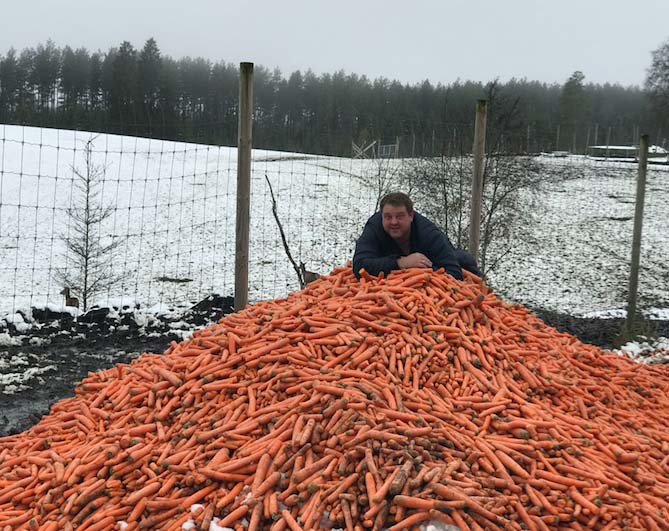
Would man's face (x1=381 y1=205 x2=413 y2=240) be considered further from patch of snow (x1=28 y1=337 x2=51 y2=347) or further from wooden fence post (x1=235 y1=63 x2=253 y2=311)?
patch of snow (x1=28 y1=337 x2=51 y2=347)

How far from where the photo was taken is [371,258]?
4.37m

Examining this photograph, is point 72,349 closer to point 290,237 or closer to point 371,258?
point 371,258

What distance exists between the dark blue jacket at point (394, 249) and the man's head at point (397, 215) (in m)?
0.08

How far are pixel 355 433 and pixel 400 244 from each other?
202cm

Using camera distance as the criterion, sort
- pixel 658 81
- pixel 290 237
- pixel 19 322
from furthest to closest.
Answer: pixel 658 81 → pixel 290 237 → pixel 19 322

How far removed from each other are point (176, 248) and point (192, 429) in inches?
482

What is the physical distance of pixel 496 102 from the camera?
9.11m

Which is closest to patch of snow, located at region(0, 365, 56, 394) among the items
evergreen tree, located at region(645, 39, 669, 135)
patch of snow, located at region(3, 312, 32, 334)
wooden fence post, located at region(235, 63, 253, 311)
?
patch of snow, located at region(3, 312, 32, 334)

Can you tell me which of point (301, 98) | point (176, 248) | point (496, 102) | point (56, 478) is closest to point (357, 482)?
point (56, 478)

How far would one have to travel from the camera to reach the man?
4.32m

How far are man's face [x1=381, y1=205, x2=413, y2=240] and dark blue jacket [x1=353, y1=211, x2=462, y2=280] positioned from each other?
0.09m

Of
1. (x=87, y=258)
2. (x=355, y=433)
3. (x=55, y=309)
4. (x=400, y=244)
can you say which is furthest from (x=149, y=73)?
(x=355, y=433)

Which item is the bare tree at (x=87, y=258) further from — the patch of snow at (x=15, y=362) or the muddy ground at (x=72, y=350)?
the patch of snow at (x=15, y=362)

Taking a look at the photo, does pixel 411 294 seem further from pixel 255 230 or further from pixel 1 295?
pixel 255 230
